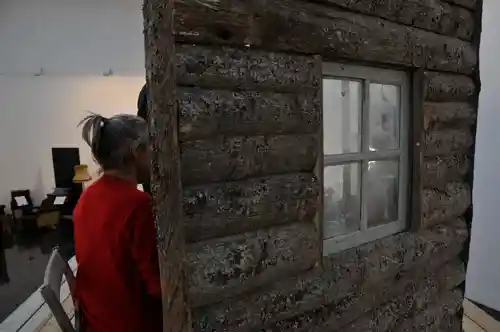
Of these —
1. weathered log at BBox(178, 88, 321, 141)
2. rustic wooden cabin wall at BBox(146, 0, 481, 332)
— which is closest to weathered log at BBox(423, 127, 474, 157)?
rustic wooden cabin wall at BBox(146, 0, 481, 332)

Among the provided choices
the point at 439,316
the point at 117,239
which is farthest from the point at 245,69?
the point at 439,316

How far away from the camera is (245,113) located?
1.58 metres

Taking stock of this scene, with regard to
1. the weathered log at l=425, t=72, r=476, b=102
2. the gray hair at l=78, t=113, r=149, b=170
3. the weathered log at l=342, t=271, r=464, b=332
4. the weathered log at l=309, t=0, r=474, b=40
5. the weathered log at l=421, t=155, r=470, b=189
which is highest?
the weathered log at l=309, t=0, r=474, b=40

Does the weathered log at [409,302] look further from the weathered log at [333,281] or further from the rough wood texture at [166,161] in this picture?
the rough wood texture at [166,161]

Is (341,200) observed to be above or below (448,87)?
below

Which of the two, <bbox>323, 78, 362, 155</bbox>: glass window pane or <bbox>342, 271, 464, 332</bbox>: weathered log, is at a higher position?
<bbox>323, 78, 362, 155</bbox>: glass window pane

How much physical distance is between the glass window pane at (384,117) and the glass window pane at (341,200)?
0.22m

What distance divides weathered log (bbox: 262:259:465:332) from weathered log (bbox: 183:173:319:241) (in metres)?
0.44

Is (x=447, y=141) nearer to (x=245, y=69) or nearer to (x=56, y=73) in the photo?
(x=245, y=69)

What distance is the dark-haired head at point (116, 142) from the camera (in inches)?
71.0

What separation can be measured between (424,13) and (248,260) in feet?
5.26

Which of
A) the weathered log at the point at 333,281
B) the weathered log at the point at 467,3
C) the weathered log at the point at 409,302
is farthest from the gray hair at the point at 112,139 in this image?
the weathered log at the point at 467,3

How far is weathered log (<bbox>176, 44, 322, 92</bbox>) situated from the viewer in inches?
56.3

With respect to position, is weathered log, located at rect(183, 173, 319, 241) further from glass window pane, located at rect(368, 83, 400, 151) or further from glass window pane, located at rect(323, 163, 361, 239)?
glass window pane, located at rect(368, 83, 400, 151)
